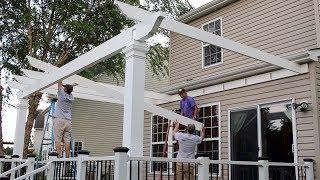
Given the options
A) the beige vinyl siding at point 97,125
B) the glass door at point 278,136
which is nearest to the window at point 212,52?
the glass door at point 278,136

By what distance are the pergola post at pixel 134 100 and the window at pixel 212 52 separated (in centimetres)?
699

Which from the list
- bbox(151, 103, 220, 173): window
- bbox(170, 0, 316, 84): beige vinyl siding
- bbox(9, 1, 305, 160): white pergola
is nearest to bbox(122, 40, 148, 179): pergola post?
bbox(9, 1, 305, 160): white pergola

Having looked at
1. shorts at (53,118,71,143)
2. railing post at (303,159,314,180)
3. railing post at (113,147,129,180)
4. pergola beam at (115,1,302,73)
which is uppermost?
pergola beam at (115,1,302,73)

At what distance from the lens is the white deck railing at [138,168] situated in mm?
4551

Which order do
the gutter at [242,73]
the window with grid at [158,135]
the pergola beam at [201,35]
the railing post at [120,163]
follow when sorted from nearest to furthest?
1. the railing post at [120,163]
2. the pergola beam at [201,35]
3. the gutter at [242,73]
4. the window with grid at [158,135]

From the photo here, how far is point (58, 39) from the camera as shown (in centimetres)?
1725

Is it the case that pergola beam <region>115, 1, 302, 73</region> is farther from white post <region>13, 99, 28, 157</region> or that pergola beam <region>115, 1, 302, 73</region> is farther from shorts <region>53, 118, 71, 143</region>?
white post <region>13, 99, 28, 157</region>

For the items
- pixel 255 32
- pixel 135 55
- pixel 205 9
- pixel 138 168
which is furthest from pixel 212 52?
pixel 138 168

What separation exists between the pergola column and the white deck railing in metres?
0.27

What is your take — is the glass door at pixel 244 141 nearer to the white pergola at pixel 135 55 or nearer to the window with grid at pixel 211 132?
the window with grid at pixel 211 132

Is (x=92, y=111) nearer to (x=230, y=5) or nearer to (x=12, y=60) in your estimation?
(x=12, y=60)

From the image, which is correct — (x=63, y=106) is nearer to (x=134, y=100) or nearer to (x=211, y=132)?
(x=134, y=100)

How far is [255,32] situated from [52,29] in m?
9.35

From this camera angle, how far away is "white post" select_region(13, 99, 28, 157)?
974cm
